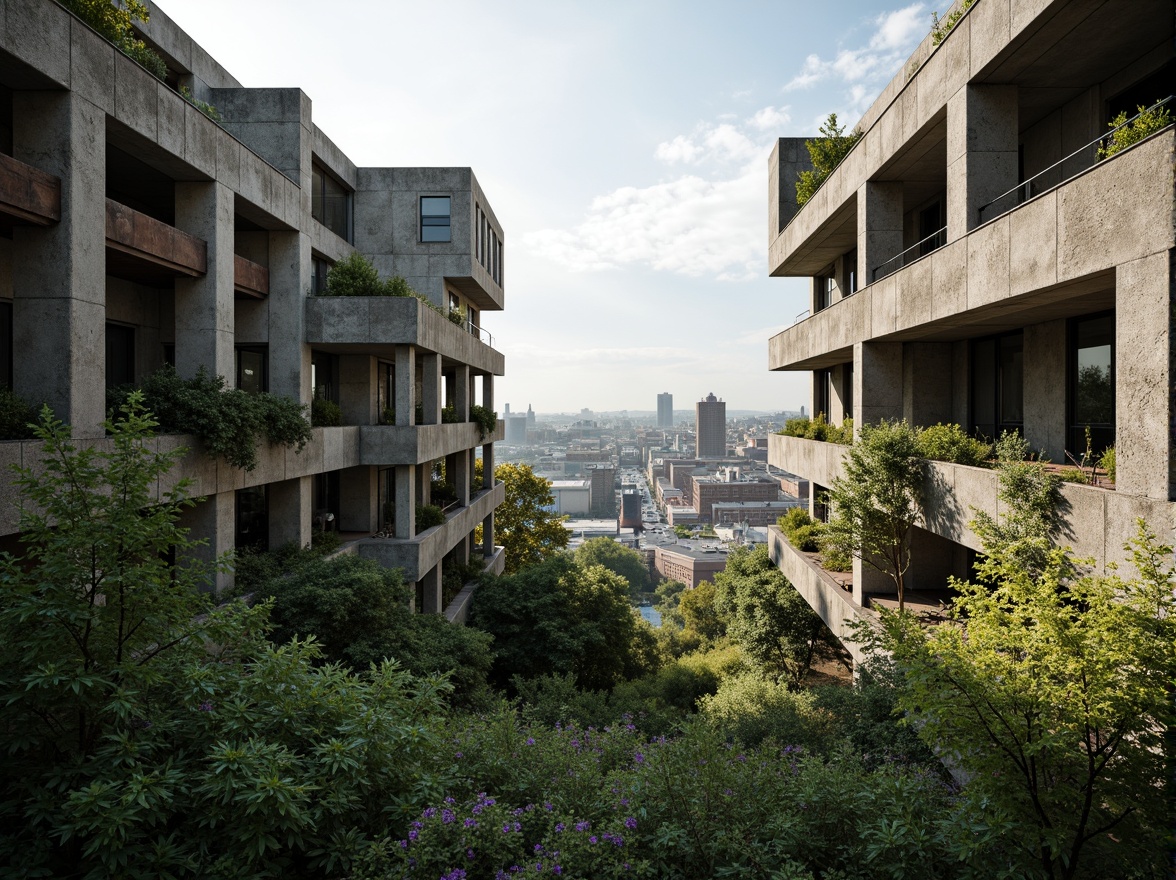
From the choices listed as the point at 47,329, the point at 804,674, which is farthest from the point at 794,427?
the point at 47,329

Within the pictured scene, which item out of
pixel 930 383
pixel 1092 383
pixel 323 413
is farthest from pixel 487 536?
pixel 1092 383

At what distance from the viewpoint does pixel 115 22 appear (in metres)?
12.6

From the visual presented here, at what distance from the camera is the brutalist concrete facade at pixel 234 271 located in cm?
1118

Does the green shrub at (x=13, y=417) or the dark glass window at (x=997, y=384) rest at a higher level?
the dark glass window at (x=997, y=384)

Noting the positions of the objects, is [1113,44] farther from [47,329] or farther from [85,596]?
[47,329]

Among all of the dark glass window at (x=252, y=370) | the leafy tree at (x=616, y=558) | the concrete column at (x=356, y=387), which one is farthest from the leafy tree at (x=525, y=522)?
the leafy tree at (x=616, y=558)

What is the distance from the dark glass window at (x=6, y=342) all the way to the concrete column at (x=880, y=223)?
2003 centimetres

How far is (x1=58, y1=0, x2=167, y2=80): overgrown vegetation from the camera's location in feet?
39.2

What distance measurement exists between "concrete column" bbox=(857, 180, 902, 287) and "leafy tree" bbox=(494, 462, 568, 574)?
1007 inches

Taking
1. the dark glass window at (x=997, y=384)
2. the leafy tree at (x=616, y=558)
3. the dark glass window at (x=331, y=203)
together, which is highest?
the dark glass window at (x=331, y=203)

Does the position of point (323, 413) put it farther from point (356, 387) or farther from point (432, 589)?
point (432, 589)

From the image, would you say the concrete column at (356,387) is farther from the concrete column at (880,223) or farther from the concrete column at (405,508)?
the concrete column at (880,223)

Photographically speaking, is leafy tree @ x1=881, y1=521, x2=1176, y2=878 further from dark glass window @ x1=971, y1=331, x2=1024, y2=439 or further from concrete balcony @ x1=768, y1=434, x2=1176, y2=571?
dark glass window @ x1=971, y1=331, x2=1024, y2=439

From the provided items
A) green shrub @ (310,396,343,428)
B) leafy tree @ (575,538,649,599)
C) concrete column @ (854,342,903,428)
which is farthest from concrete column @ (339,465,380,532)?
leafy tree @ (575,538,649,599)
